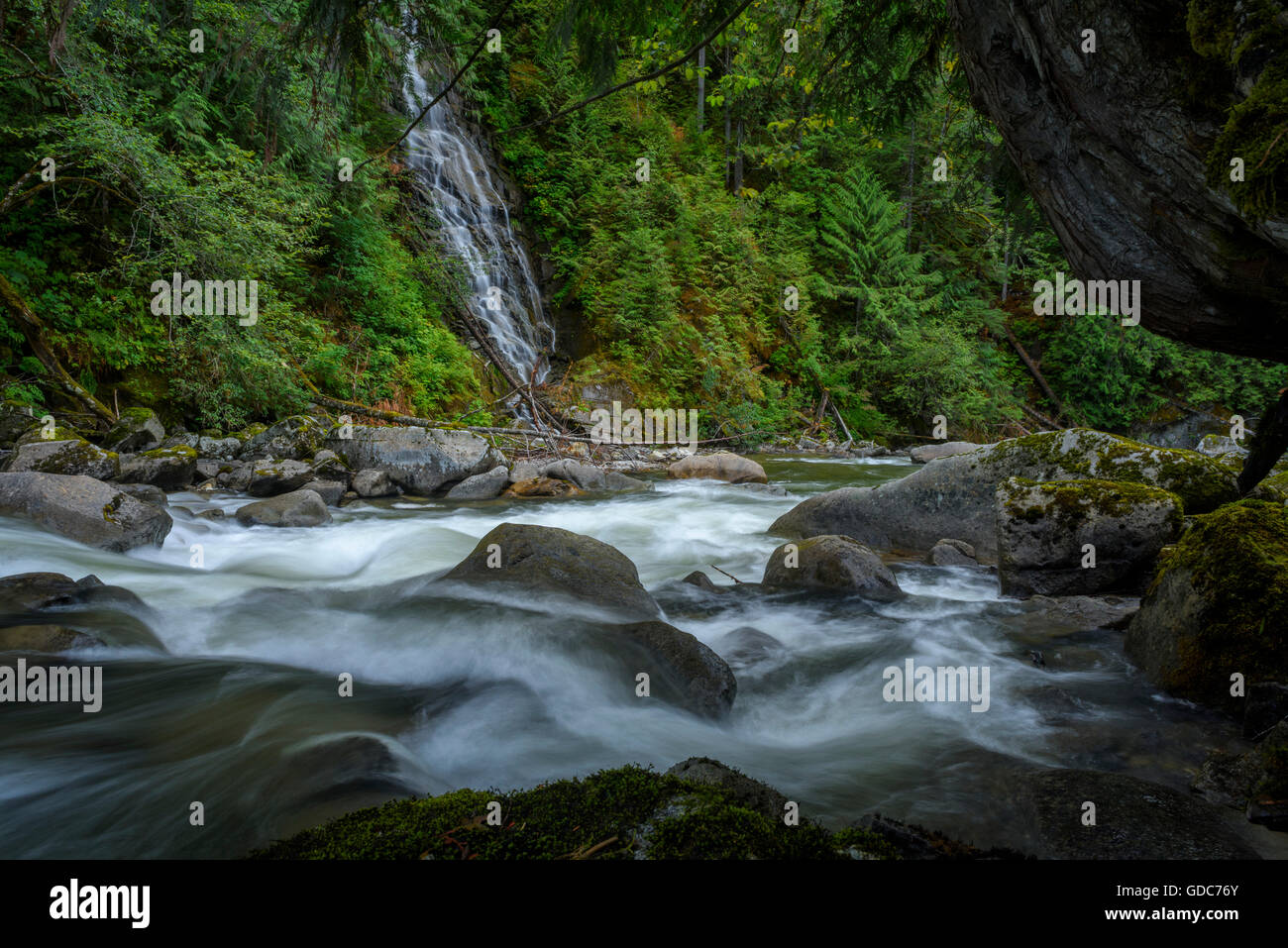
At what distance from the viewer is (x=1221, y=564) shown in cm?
338

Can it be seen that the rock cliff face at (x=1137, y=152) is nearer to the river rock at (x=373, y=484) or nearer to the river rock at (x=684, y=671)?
the river rock at (x=684, y=671)

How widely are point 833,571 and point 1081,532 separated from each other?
207 cm

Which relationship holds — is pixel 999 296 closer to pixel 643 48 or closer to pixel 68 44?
pixel 643 48

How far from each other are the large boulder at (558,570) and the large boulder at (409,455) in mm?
5715

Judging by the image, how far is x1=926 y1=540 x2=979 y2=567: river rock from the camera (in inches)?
263

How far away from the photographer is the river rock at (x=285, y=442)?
35.4ft

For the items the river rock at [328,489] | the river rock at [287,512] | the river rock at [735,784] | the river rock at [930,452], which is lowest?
the river rock at [735,784]

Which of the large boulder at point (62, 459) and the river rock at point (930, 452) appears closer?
the large boulder at point (62, 459)

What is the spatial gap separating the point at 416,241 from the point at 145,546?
42.8 feet

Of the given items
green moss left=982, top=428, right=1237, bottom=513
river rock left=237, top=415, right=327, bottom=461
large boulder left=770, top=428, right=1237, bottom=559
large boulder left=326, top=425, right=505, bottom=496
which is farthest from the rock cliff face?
river rock left=237, top=415, right=327, bottom=461

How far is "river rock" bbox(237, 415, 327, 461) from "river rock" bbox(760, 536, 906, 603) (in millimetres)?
8793

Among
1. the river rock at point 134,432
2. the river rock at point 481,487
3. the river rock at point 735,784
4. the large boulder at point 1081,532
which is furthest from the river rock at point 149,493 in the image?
the large boulder at point 1081,532
